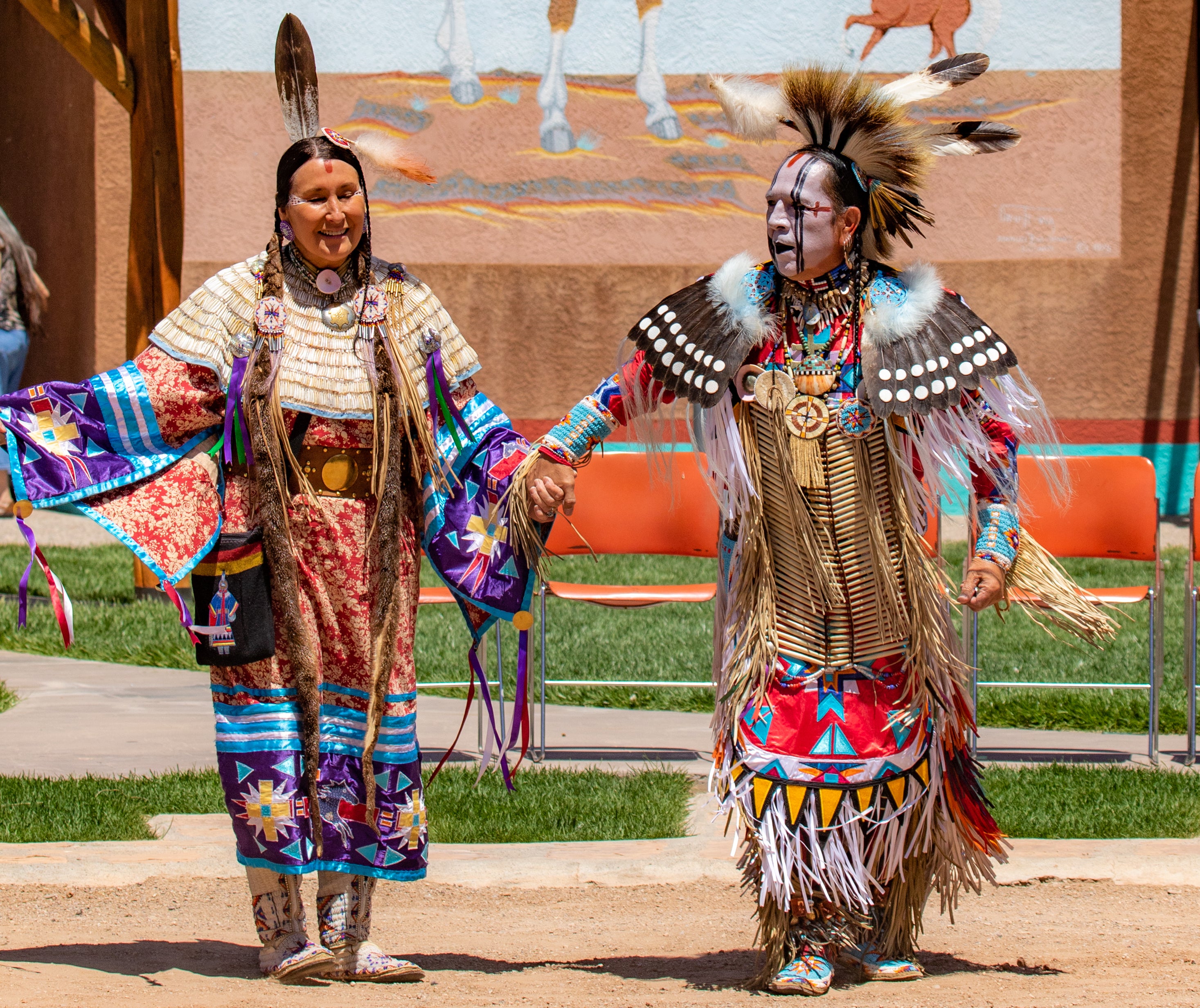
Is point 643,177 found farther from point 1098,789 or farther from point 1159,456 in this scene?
point 1098,789

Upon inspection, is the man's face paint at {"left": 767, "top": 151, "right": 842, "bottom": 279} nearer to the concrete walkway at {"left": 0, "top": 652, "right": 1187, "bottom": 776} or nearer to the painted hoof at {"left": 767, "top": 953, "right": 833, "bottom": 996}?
the painted hoof at {"left": 767, "top": 953, "right": 833, "bottom": 996}

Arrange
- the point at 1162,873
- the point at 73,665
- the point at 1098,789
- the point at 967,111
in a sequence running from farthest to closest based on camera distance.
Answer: the point at 967,111 → the point at 73,665 → the point at 1098,789 → the point at 1162,873

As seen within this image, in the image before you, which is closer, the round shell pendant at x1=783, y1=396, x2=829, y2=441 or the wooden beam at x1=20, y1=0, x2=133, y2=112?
the round shell pendant at x1=783, y1=396, x2=829, y2=441

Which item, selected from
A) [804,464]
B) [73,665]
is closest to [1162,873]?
[804,464]

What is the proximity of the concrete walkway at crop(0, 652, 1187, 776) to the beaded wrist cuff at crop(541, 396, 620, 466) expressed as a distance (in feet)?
7.94

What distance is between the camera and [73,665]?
27.0ft

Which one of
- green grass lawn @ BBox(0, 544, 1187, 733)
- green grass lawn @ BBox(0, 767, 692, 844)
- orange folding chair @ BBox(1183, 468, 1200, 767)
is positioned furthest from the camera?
green grass lawn @ BBox(0, 544, 1187, 733)

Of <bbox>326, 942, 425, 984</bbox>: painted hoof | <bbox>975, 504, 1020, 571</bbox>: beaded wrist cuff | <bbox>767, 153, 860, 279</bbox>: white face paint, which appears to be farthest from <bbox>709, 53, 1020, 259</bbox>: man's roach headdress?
<bbox>326, 942, 425, 984</bbox>: painted hoof

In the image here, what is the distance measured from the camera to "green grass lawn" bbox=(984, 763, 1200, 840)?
16.8ft

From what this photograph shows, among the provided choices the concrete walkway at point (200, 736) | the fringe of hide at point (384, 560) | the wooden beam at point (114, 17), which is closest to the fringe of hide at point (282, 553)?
the fringe of hide at point (384, 560)

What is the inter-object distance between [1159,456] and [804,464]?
36.2 ft

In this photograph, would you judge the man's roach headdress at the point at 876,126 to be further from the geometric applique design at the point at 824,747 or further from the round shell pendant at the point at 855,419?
the geometric applique design at the point at 824,747

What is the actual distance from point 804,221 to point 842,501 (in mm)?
654

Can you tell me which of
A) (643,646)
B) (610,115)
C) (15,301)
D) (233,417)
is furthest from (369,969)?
(610,115)
